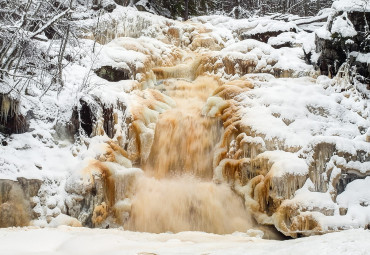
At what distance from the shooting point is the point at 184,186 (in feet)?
20.9

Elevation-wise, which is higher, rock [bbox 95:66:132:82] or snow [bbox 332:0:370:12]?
snow [bbox 332:0:370:12]

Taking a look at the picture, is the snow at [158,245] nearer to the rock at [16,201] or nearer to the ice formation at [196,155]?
the rock at [16,201]

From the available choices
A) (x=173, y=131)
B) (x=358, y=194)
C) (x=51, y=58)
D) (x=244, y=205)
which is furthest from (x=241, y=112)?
(x=51, y=58)

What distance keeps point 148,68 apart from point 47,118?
3.80 m

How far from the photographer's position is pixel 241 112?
7.00m

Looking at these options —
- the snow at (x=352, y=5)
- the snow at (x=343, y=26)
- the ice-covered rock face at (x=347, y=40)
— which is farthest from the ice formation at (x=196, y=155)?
the snow at (x=352, y=5)

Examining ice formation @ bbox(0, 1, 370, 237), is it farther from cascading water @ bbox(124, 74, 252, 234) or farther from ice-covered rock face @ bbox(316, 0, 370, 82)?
ice-covered rock face @ bbox(316, 0, 370, 82)

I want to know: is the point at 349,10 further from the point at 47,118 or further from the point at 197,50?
the point at 47,118

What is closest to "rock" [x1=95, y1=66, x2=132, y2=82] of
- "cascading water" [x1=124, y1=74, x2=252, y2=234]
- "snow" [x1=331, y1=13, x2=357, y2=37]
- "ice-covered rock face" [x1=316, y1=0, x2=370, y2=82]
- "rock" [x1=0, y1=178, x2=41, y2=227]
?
"cascading water" [x1=124, y1=74, x2=252, y2=234]

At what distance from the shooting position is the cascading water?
5.68 meters

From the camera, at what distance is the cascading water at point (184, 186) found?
568cm

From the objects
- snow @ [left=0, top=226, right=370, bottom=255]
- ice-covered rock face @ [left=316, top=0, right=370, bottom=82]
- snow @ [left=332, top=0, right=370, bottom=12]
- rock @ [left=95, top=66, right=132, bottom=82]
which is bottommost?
snow @ [left=0, top=226, right=370, bottom=255]

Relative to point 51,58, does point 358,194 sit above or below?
below

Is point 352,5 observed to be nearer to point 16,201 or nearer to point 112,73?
point 112,73
